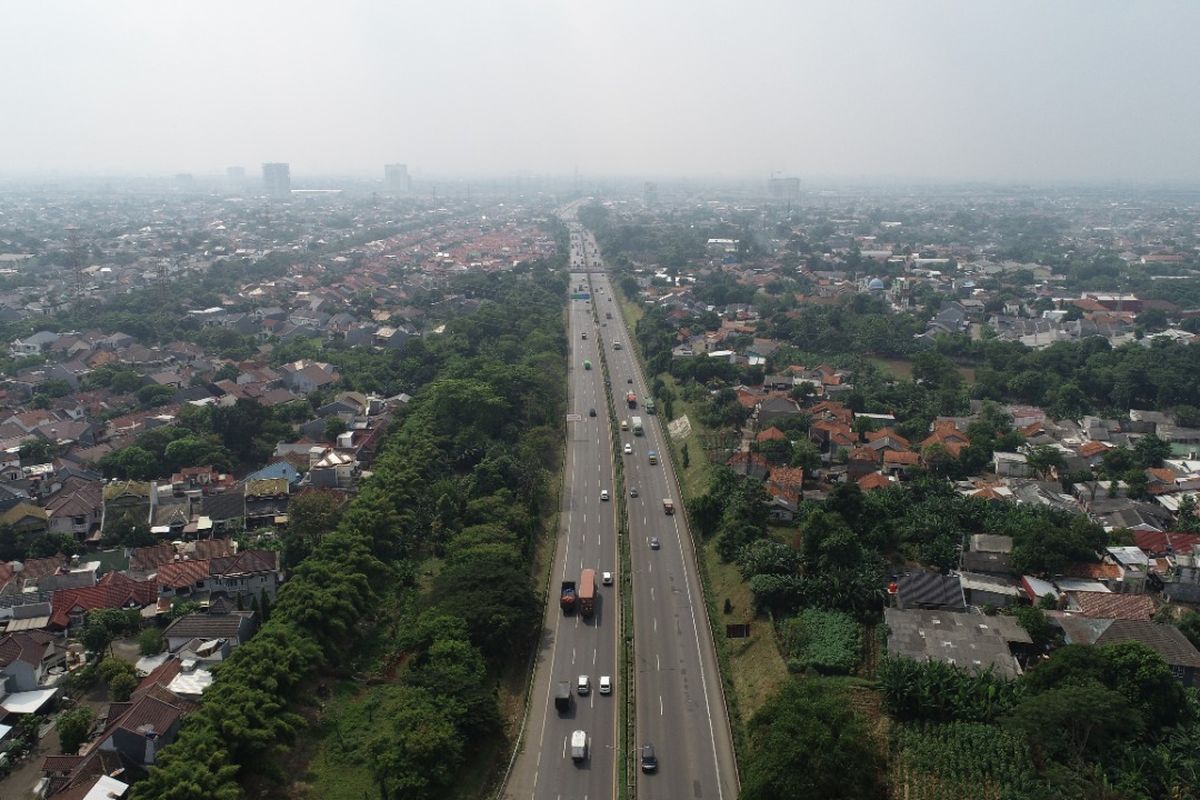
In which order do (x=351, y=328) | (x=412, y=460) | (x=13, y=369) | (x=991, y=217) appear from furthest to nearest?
(x=991, y=217), (x=351, y=328), (x=13, y=369), (x=412, y=460)

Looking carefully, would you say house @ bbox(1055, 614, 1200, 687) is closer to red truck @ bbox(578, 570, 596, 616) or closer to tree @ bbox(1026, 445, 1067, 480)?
tree @ bbox(1026, 445, 1067, 480)

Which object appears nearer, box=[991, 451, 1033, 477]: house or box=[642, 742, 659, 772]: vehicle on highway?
box=[642, 742, 659, 772]: vehicle on highway

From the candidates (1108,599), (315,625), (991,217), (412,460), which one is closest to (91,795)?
(315,625)

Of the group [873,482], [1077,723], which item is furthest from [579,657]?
[873,482]

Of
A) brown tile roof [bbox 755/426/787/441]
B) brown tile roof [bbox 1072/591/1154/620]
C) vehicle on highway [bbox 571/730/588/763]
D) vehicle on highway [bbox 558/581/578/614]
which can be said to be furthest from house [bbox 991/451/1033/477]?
vehicle on highway [bbox 571/730/588/763]

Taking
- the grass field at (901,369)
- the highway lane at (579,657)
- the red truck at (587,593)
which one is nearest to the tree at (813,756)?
the highway lane at (579,657)

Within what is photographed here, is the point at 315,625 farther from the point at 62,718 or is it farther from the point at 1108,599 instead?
the point at 1108,599

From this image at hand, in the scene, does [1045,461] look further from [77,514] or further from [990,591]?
[77,514]
